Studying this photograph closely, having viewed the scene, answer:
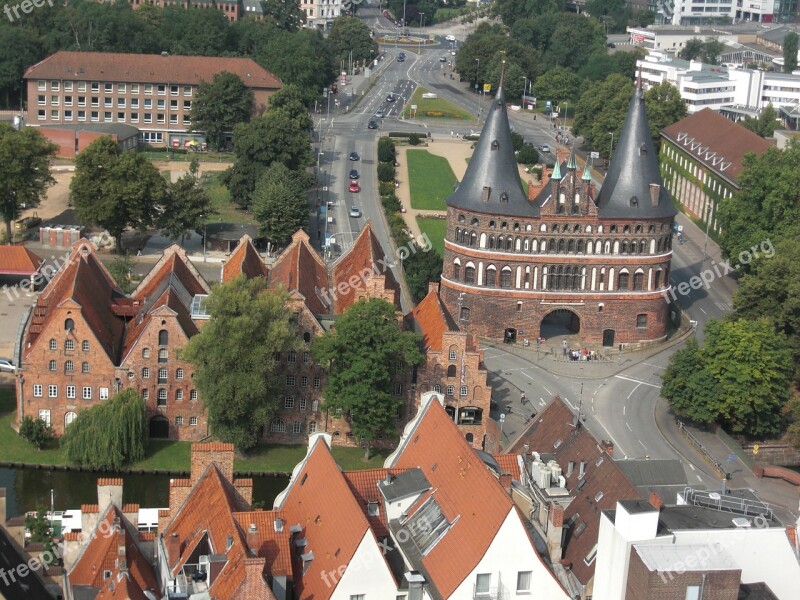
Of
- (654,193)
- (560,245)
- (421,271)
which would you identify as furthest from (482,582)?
(421,271)

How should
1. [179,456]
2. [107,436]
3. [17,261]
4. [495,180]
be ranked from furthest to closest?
[17,261] < [495,180] < [179,456] < [107,436]

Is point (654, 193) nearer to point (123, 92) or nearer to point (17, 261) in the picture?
point (17, 261)

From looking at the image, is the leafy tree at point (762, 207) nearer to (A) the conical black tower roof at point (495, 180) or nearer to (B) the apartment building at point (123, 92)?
(A) the conical black tower roof at point (495, 180)

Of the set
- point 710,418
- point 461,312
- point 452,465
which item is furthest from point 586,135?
point 452,465

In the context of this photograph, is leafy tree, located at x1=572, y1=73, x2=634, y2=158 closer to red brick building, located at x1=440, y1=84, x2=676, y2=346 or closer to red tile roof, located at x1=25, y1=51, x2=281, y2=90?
red tile roof, located at x1=25, y1=51, x2=281, y2=90

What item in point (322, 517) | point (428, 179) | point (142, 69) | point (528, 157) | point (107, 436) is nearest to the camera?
point (322, 517)

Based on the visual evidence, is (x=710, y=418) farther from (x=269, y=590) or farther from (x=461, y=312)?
(x=269, y=590)
